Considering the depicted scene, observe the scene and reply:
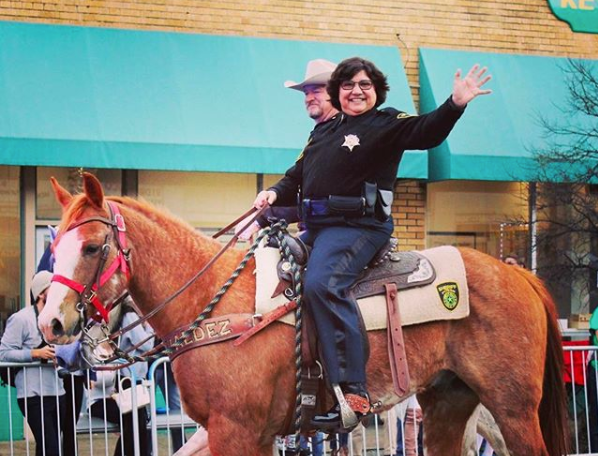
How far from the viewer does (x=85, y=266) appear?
5004mm

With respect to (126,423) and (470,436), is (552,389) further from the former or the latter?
(126,423)

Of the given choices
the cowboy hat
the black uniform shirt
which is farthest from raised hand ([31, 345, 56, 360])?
the black uniform shirt

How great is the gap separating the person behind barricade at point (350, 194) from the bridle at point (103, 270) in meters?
0.89

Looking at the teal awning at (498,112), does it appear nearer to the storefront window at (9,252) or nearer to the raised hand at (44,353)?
the storefront window at (9,252)

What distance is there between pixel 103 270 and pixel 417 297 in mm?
1830

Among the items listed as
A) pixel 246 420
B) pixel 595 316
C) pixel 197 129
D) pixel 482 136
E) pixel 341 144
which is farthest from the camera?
pixel 482 136

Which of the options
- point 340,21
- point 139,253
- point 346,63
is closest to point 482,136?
point 340,21

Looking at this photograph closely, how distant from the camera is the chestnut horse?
5.04 meters

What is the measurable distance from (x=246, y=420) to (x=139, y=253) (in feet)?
3.61

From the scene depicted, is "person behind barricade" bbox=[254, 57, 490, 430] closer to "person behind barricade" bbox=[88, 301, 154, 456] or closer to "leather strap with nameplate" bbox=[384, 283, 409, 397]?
"leather strap with nameplate" bbox=[384, 283, 409, 397]

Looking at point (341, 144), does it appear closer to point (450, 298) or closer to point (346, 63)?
point (346, 63)

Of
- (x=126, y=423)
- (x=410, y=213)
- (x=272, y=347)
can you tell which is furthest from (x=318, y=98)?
(x=410, y=213)

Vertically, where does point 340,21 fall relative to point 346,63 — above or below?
above

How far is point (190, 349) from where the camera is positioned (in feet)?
16.9
